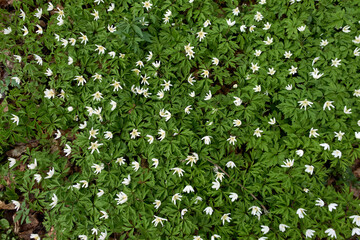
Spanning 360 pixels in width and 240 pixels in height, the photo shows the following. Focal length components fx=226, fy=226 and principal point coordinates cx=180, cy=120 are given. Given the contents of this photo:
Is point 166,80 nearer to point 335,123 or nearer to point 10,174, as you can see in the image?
point 335,123

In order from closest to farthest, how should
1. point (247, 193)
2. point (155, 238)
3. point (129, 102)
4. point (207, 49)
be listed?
point (155, 238) → point (247, 193) → point (129, 102) → point (207, 49)

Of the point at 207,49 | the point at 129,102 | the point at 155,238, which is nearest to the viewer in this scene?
the point at 155,238

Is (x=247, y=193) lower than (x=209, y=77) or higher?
lower

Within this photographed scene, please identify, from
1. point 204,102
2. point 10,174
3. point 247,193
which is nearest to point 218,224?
point 247,193

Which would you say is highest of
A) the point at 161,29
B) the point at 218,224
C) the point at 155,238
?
the point at 161,29

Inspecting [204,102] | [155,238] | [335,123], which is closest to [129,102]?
[204,102]

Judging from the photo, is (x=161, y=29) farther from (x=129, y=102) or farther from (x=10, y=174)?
(x=10, y=174)

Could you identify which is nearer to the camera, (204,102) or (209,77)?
(204,102)
